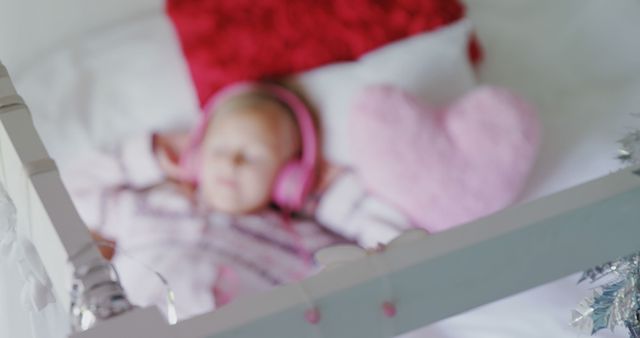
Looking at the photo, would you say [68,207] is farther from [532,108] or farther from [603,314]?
[532,108]

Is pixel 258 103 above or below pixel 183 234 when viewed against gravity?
above

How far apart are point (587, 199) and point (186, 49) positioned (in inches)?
33.8

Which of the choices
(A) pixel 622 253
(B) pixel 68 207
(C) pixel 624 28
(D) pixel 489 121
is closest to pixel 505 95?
(D) pixel 489 121

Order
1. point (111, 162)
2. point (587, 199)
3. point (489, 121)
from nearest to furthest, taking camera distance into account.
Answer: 1. point (587, 199)
2. point (489, 121)
3. point (111, 162)

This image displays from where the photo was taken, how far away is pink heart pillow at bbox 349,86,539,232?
115cm

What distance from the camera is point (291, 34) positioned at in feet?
4.29

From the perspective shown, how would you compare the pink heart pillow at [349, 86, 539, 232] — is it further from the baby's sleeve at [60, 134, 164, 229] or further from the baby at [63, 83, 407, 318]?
the baby's sleeve at [60, 134, 164, 229]

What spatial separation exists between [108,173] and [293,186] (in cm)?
25

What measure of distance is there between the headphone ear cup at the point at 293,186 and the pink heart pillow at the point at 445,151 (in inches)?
3.6

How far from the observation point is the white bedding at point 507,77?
Answer: 125 cm

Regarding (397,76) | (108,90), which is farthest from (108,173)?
(397,76)

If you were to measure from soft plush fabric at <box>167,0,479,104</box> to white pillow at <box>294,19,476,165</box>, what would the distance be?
0.06 ft

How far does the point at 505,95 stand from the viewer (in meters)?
1.18

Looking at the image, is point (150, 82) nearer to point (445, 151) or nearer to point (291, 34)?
point (291, 34)
